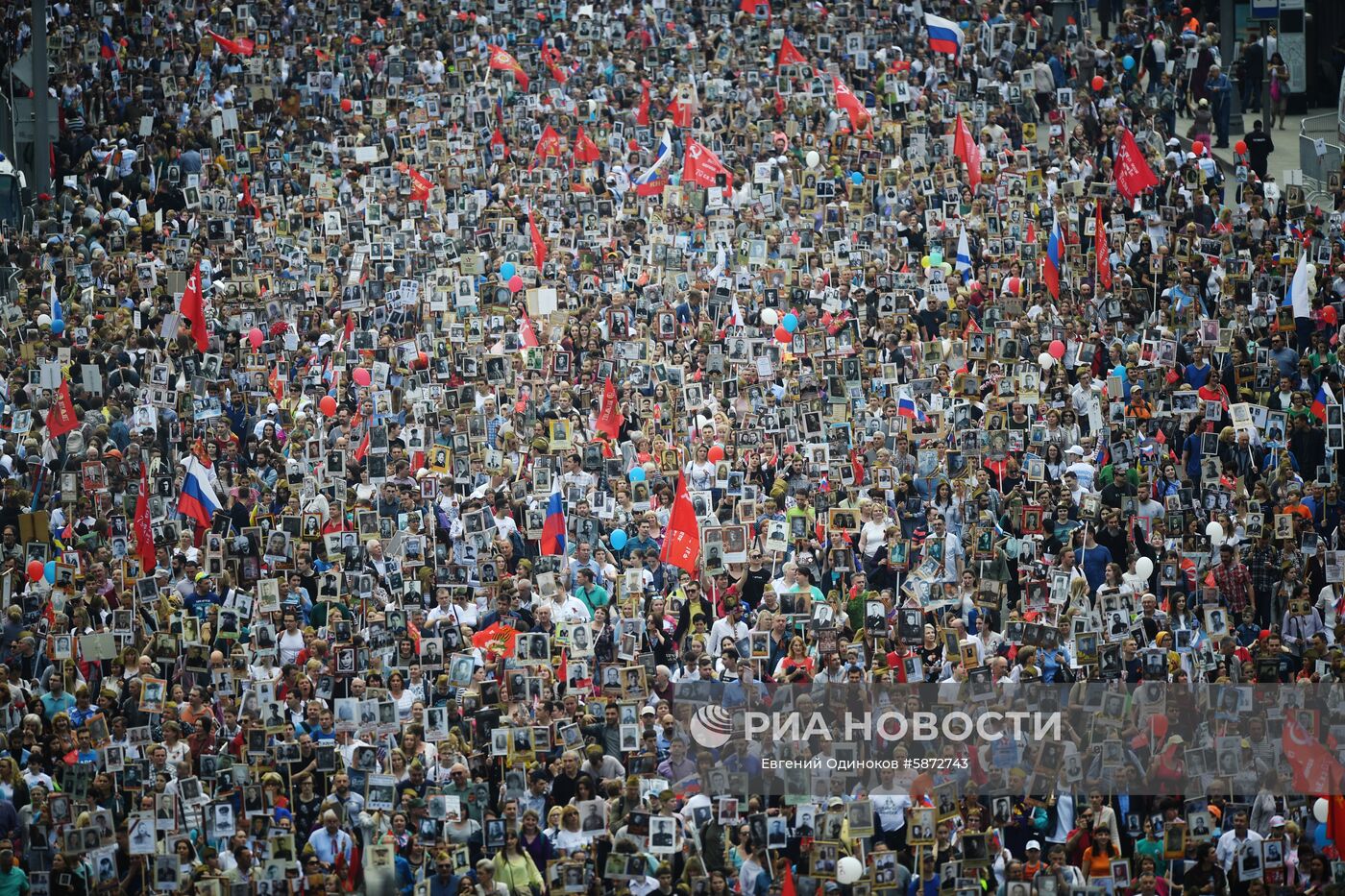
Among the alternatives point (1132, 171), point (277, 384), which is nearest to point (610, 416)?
point (277, 384)

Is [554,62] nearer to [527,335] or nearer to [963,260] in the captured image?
[963,260]

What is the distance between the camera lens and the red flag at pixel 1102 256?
30078mm

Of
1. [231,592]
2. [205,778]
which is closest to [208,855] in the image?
[205,778]

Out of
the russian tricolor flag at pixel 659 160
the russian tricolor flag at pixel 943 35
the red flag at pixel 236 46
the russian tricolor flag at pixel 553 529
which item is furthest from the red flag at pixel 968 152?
the red flag at pixel 236 46

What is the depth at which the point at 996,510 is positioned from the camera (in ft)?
78.8

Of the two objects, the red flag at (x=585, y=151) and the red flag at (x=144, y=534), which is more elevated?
the red flag at (x=585, y=151)

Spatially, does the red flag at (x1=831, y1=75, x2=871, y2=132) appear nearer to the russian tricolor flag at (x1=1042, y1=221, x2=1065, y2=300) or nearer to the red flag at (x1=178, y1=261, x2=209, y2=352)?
the russian tricolor flag at (x1=1042, y1=221, x2=1065, y2=300)

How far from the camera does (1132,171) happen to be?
32.1 m

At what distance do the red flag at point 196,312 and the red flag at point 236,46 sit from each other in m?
10.0

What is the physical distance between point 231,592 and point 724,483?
5.30 metres

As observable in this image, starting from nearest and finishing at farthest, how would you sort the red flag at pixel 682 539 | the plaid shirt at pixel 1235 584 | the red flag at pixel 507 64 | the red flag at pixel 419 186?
the plaid shirt at pixel 1235 584, the red flag at pixel 682 539, the red flag at pixel 419 186, the red flag at pixel 507 64

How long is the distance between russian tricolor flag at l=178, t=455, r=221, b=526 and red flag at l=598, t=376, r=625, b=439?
14.2ft

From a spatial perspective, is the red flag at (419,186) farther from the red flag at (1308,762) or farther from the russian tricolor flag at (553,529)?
the red flag at (1308,762)

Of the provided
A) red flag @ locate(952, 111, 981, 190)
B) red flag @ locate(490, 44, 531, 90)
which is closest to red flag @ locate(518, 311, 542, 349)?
red flag @ locate(952, 111, 981, 190)
